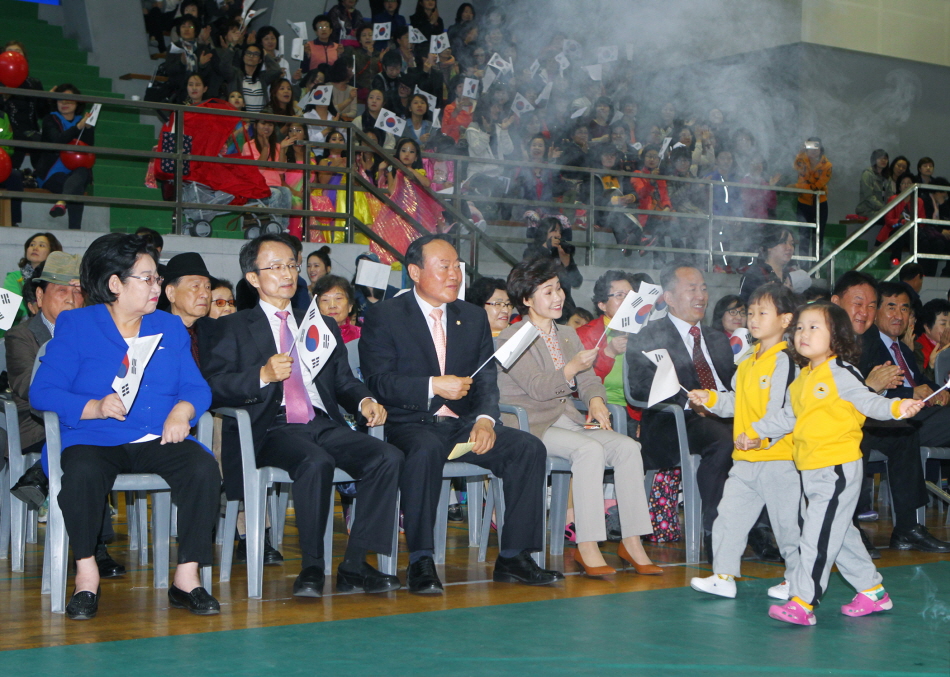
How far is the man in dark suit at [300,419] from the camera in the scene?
12.3 ft

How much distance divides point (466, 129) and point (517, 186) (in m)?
0.72

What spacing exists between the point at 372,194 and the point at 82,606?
5.44 meters

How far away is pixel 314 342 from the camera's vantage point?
4012 millimetres

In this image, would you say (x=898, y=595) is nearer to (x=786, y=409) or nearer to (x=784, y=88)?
(x=786, y=409)

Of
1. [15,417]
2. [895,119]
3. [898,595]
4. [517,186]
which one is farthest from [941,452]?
[895,119]

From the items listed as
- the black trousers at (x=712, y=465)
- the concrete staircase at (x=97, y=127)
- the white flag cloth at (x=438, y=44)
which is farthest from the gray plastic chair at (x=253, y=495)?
the white flag cloth at (x=438, y=44)

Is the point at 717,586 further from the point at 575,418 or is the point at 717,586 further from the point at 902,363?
the point at 902,363

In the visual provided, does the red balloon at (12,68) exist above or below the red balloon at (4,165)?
above

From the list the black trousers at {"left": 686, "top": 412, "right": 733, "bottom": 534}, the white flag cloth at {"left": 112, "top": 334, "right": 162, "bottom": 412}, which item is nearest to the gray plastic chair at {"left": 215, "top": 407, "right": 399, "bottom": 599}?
the white flag cloth at {"left": 112, "top": 334, "right": 162, "bottom": 412}

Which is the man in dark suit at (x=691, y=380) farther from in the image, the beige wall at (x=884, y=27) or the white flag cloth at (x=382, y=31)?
the beige wall at (x=884, y=27)

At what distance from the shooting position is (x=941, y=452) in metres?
5.26

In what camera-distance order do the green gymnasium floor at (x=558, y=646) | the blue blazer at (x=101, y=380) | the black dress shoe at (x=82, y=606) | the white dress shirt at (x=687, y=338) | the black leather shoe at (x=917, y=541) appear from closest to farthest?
the green gymnasium floor at (x=558, y=646) → the black dress shoe at (x=82, y=606) → the blue blazer at (x=101, y=380) → the black leather shoe at (x=917, y=541) → the white dress shirt at (x=687, y=338)

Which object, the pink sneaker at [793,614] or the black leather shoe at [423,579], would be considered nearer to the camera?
the pink sneaker at [793,614]

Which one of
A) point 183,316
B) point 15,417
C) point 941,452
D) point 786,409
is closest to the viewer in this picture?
point 786,409
